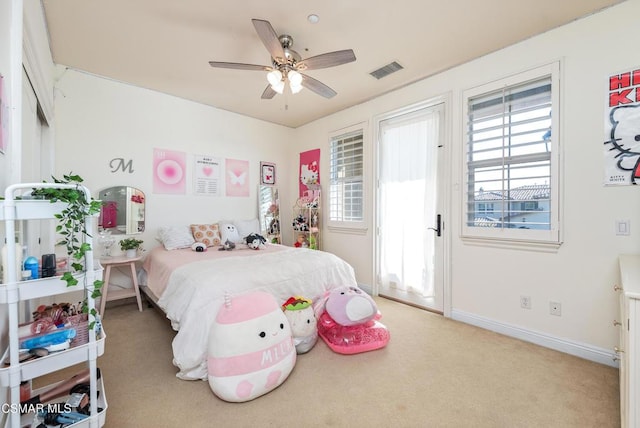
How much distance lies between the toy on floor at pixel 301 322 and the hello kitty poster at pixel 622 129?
8.05ft

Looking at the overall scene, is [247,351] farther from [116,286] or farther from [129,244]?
[116,286]

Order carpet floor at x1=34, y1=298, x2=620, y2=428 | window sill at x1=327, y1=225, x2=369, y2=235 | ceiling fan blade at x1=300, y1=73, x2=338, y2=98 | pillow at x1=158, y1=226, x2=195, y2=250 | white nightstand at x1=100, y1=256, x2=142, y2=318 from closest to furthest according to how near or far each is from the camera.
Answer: carpet floor at x1=34, y1=298, x2=620, y2=428 < ceiling fan blade at x1=300, y1=73, x2=338, y2=98 < white nightstand at x1=100, y1=256, x2=142, y2=318 < pillow at x1=158, y1=226, x2=195, y2=250 < window sill at x1=327, y1=225, x2=369, y2=235

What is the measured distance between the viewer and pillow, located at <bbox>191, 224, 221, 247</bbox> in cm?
346

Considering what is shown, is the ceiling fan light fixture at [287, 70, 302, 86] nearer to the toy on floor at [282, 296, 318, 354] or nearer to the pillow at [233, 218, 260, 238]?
the toy on floor at [282, 296, 318, 354]

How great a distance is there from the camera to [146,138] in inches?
134

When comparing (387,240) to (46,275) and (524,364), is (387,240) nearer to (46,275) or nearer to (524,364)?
(524,364)

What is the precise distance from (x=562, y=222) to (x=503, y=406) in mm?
1506

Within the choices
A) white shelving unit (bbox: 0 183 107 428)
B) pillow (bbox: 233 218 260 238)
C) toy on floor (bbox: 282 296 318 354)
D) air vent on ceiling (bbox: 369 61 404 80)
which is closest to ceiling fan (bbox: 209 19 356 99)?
air vent on ceiling (bbox: 369 61 404 80)

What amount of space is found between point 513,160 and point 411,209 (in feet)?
3.74

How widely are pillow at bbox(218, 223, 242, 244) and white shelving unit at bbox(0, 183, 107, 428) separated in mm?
2215

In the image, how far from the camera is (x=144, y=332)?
2533mm

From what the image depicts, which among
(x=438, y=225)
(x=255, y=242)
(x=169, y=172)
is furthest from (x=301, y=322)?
(x=169, y=172)

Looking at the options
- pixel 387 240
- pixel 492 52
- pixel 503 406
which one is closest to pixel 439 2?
pixel 492 52

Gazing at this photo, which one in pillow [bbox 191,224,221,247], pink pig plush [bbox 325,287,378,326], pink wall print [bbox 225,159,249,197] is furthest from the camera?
pink wall print [bbox 225,159,249,197]
